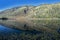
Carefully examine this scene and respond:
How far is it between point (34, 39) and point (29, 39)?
58 cm

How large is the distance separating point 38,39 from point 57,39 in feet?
7.28

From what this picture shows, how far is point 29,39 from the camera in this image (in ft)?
73.8

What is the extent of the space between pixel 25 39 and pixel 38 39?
152 cm

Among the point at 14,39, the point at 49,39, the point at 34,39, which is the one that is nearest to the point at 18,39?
the point at 14,39

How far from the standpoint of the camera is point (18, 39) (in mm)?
22578

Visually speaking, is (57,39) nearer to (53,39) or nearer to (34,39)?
(53,39)

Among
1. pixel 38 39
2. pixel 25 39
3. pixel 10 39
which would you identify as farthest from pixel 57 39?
pixel 10 39

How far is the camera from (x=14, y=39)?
2252 centimetres

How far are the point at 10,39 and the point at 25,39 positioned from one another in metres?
1.83

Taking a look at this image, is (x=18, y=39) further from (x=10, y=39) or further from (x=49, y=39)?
(x=49, y=39)

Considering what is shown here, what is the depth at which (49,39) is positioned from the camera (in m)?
22.3

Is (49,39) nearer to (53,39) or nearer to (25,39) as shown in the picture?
(53,39)

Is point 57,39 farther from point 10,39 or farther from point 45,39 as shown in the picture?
point 10,39

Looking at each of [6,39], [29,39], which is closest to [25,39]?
[29,39]
